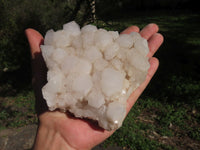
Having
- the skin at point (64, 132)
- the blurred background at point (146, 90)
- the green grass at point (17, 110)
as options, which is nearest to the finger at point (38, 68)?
the skin at point (64, 132)

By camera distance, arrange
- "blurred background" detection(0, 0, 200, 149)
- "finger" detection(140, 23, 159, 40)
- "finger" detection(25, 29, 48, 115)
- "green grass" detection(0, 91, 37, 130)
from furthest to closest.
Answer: "green grass" detection(0, 91, 37, 130) → "blurred background" detection(0, 0, 200, 149) → "finger" detection(140, 23, 159, 40) → "finger" detection(25, 29, 48, 115)

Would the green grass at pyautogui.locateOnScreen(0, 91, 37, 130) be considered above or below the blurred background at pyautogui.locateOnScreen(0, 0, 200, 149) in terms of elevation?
below

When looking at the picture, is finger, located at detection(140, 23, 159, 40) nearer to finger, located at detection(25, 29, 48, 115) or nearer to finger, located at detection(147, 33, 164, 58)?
finger, located at detection(147, 33, 164, 58)

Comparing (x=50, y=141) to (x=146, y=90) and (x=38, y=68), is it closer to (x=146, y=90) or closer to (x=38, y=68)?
(x=38, y=68)

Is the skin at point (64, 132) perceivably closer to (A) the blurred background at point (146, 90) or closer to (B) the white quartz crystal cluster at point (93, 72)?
(B) the white quartz crystal cluster at point (93, 72)

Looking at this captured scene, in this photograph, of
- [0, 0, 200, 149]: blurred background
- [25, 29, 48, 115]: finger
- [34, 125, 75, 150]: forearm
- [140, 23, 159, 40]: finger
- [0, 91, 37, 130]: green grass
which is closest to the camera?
[34, 125, 75, 150]: forearm

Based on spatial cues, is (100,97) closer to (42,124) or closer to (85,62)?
(85,62)

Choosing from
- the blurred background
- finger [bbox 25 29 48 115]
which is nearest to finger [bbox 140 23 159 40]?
the blurred background


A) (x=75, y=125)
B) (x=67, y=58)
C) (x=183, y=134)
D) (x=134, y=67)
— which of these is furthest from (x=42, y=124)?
(x=183, y=134)
